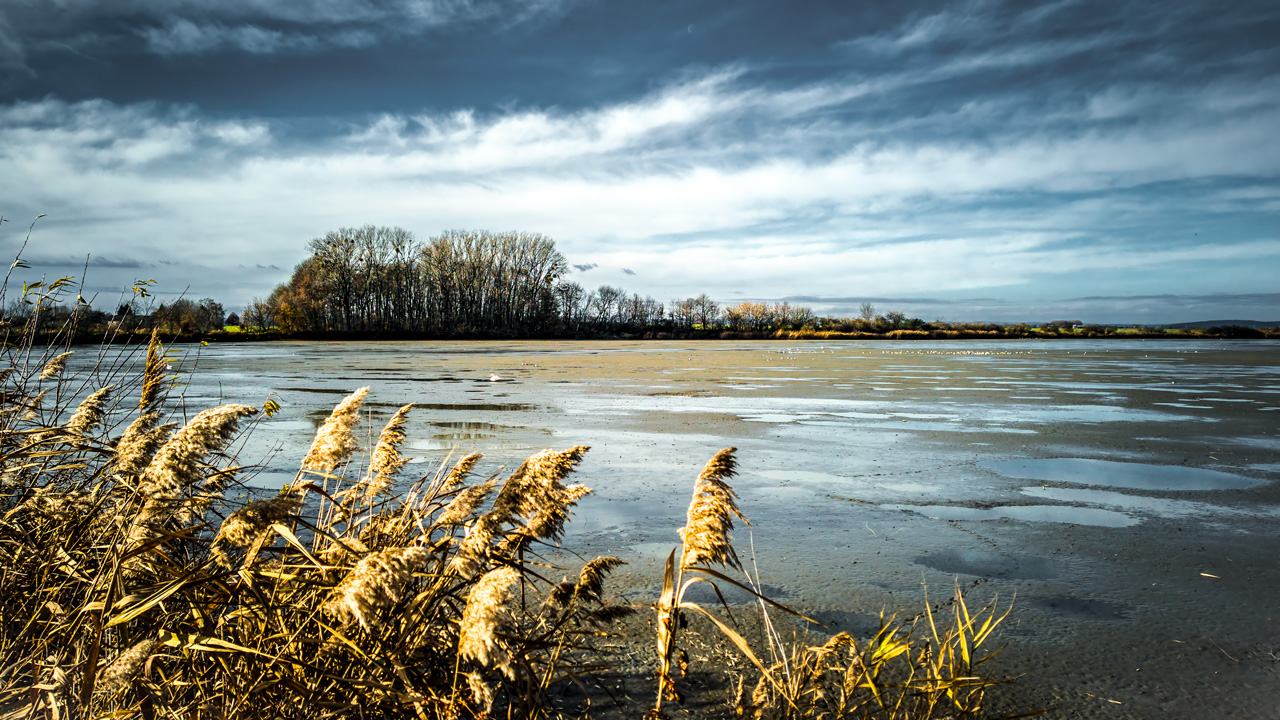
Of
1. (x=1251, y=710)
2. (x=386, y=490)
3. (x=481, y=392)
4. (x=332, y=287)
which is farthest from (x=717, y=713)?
(x=332, y=287)

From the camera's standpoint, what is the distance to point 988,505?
6266mm

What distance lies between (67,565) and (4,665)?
43cm

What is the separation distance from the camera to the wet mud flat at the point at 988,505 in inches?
138

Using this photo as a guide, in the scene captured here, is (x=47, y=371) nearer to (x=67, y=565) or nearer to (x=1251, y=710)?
(x=67, y=565)

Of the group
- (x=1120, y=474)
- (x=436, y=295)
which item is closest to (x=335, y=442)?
(x=1120, y=474)

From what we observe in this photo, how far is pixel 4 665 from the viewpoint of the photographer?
8.91ft

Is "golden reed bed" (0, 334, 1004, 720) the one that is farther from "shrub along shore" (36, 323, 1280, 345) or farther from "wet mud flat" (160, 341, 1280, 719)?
"shrub along shore" (36, 323, 1280, 345)

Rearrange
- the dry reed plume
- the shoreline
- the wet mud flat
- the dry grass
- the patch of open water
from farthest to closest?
the shoreline, the patch of open water, the wet mud flat, the dry reed plume, the dry grass

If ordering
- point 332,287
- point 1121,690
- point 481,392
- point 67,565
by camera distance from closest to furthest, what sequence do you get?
1. point 67,565
2. point 1121,690
3. point 481,392
4. point 332,287

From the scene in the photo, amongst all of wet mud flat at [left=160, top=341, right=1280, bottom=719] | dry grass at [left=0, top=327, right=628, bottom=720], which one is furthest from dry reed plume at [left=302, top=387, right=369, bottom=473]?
wet mud flat at [left=160, top=341, right=1280, bottom=719]

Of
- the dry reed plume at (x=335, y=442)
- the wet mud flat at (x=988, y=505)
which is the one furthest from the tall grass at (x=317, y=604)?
the wet mud flat at (x=988, y=505)

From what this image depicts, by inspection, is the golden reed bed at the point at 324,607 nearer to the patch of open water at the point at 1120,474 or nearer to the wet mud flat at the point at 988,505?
the wet mud flat at the point at 988,505

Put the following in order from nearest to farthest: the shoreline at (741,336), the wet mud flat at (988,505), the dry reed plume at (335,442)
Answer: the dry reed plume at (335,442), the wet mud flat at (988,505), the shoreline at (741,336)

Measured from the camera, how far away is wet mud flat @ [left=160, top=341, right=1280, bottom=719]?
3504 mm
